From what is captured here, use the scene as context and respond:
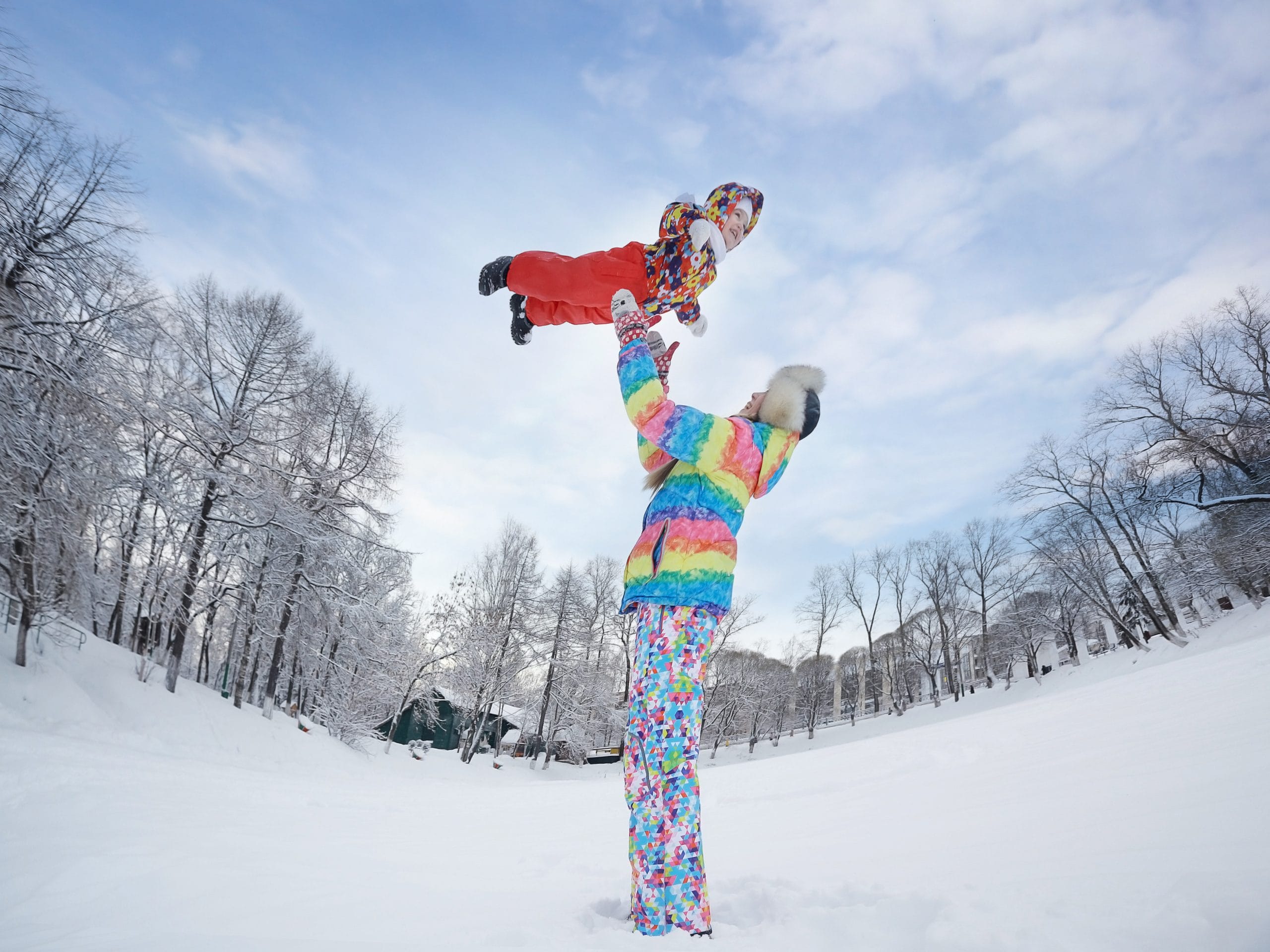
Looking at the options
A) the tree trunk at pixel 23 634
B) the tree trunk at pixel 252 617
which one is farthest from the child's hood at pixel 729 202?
the tree trunk at pixel 252 617

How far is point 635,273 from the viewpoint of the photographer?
2.84 metres

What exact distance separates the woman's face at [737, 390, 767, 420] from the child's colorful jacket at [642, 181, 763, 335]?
2.19 feet

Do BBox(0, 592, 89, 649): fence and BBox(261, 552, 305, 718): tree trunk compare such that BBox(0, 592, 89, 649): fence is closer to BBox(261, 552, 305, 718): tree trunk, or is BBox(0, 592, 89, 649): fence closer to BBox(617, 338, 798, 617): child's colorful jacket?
BBox(261, 552, 305, 718): tree trunk

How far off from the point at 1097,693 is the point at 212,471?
563 inches

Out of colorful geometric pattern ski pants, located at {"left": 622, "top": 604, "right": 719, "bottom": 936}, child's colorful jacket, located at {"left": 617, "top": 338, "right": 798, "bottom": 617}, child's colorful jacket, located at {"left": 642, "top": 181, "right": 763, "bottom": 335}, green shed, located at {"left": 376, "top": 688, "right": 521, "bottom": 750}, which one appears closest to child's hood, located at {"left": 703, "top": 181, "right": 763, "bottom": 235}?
child's colorful jacket, located at {"left": 642, "top": 181, "right": 763, "bottom": 335}

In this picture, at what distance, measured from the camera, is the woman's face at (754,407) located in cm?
256

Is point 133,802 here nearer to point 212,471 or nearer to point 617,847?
point 617,847

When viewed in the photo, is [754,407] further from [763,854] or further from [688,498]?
[763,854]

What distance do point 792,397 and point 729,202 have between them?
3.86ft

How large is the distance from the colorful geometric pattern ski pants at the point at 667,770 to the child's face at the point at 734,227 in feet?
6.15

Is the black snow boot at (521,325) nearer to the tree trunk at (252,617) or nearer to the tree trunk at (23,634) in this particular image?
the tree trunk at (23,634)

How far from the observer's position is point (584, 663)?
27.1 m

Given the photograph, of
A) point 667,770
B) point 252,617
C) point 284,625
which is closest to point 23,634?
point 252,617

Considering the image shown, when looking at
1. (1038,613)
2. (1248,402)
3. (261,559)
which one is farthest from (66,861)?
(1038,613)
